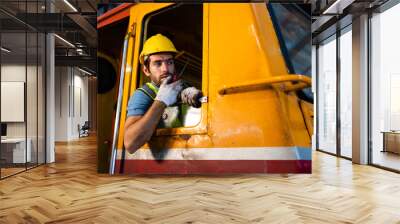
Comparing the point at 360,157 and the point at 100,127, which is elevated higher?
the point at 100,127

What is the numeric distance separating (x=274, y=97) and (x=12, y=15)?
4770 mm

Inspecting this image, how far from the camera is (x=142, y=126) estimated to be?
6340mm

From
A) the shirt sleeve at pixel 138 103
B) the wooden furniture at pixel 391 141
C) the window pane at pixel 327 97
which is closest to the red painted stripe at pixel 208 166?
the shirt sleeve at pixel 138 103

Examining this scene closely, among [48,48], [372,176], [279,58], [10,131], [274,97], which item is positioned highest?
[48,48]

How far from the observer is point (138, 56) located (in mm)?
Answer: 6426

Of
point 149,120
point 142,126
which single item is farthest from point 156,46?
point 142,126

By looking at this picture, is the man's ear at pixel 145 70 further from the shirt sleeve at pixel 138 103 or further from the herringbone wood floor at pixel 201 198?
the herringbone wood floor at pixel 201 198

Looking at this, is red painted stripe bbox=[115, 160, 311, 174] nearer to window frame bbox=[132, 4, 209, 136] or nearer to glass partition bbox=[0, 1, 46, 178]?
window frame bbox=[132, 4, 209, 136]

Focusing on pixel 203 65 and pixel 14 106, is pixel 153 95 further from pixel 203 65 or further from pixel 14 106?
pixel 14 106

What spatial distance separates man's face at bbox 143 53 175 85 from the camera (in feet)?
20.9

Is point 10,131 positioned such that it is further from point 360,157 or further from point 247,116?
point 360,157

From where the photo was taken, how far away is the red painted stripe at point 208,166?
6387 millimetres

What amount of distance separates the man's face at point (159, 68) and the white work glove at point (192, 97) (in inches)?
17.7

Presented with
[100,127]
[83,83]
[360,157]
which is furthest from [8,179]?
[83,83]
